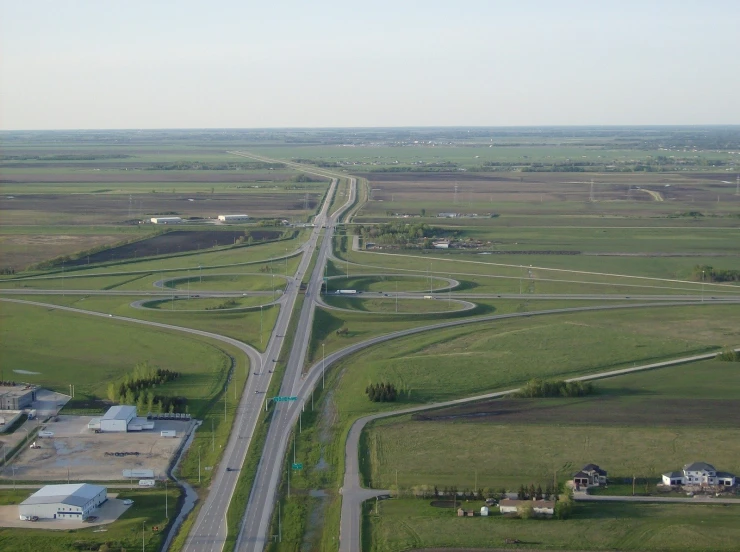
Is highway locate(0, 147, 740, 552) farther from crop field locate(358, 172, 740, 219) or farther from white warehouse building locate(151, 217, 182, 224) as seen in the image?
crop field locate(358, 172, 740, 219)

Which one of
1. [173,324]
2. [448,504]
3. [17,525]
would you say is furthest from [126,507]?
[173,324]

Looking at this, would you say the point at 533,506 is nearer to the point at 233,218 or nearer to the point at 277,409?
the point at 277,409

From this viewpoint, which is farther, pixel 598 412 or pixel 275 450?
pixel 598 412

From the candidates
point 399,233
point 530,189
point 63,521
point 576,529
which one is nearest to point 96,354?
point 63,521

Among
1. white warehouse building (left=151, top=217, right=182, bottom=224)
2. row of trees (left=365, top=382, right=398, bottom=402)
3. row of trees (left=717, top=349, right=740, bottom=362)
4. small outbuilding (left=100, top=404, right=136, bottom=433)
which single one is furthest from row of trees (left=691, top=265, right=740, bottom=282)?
white warehouse building (left=151, top=217, right=182, bottom=224)

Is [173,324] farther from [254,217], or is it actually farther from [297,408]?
[254,217]
